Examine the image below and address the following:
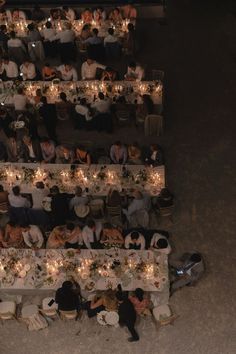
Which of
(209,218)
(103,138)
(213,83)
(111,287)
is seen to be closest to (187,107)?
(213,83)

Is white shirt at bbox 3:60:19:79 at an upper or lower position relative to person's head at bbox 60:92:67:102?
upper

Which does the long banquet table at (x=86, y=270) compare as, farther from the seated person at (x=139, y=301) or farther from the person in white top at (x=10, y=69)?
the person in white top at (x=10, y=69)

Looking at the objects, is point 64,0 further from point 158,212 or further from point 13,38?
point 158,212

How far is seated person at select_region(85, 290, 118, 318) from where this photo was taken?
871 centimetres

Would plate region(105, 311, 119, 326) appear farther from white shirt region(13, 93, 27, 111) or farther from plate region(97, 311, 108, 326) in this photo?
white shirt region(13, 93, 27, 111)

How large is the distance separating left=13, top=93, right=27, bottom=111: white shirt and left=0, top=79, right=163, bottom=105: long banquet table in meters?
0.23

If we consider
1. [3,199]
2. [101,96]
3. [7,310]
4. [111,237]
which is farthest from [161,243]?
[101,96]

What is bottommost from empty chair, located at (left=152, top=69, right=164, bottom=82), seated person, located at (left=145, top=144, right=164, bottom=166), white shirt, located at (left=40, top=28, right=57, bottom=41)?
seated person, located at (left=145, top=144, right=164, bottom=166)

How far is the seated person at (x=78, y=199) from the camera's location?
982 centimetres

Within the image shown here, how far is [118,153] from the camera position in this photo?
422 inches

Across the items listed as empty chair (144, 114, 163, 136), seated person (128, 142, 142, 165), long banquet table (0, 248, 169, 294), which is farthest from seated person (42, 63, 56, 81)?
long banquet table (0, 248, 169, 294)

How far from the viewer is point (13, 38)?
13.0 m

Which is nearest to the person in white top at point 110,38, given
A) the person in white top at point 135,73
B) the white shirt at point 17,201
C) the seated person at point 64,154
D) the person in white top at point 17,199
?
the person in white top at point 135,73

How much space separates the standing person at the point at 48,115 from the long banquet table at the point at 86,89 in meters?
0.47
